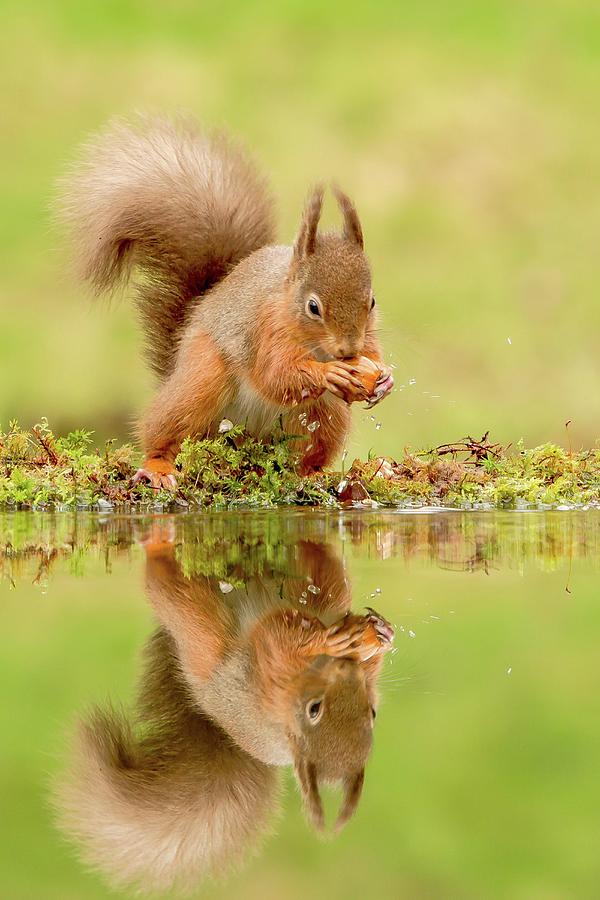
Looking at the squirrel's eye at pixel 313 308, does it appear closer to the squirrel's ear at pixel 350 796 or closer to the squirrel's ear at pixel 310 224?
the squirrel's ear at pixel 310 224

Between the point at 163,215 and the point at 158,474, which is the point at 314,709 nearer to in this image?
the point at 158,474

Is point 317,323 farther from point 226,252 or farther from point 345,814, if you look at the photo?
point 345,814

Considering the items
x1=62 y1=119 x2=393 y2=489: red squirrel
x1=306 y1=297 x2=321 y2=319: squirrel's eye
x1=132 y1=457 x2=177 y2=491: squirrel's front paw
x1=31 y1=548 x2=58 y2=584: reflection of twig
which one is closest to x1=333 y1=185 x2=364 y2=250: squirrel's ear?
x1=62 y1=119 x2=393 y2=489: red squirrel

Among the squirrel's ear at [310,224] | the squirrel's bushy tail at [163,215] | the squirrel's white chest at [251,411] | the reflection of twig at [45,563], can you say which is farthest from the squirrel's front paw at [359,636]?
the squirrel's bushy tail at [163,215]

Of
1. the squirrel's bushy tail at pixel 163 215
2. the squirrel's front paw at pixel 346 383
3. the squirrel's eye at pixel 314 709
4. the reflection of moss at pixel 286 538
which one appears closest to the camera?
the squirrel's eye at pixel 314 709

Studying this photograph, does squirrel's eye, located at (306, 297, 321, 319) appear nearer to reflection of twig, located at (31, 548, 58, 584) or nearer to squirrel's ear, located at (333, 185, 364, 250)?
squirrel's ear, located at (333, 185, 364, 250)

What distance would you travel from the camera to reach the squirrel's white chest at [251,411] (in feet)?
11.0

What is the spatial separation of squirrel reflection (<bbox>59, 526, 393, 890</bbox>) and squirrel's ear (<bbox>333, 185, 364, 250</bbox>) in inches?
67.1

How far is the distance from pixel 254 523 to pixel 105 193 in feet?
4.74

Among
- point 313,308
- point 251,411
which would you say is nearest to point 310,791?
point 313,308

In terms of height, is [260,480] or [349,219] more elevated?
[349,219]

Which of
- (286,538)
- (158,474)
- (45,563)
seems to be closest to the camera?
(45,563)

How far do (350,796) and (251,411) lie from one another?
2.51 m

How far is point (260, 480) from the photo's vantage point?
3.31 m
